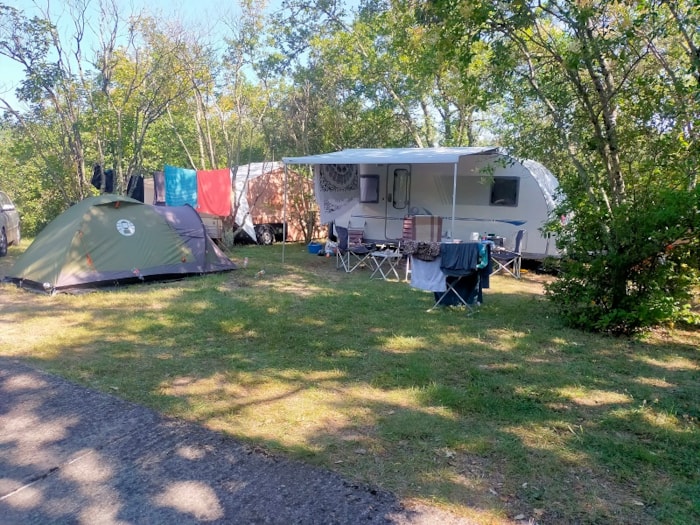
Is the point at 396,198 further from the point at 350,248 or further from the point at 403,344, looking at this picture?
the point at 403,344

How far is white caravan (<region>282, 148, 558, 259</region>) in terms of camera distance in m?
10.2

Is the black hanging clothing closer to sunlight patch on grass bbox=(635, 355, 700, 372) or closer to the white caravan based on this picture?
the white caravan

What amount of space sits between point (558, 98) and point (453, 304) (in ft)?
8.72

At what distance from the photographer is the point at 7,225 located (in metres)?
11.1

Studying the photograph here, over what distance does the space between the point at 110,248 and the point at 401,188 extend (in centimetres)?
601

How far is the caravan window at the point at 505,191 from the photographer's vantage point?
412 inches

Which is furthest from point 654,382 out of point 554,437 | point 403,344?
point 403,344

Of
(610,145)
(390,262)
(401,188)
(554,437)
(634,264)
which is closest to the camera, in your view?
(554,437)

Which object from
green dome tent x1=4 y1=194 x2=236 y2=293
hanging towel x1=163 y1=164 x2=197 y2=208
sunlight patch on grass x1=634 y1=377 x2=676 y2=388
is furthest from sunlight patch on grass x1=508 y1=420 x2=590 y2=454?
hanging towel x1=163 y1=164 x2=197 y2=208

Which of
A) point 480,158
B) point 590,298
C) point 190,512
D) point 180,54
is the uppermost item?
point 180,54

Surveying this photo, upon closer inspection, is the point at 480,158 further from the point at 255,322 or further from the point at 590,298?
the point at 255,322

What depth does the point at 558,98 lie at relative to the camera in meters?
5.97

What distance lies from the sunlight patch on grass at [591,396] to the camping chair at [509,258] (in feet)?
17.7

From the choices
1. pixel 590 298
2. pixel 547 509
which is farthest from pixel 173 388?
pixel 590 298
